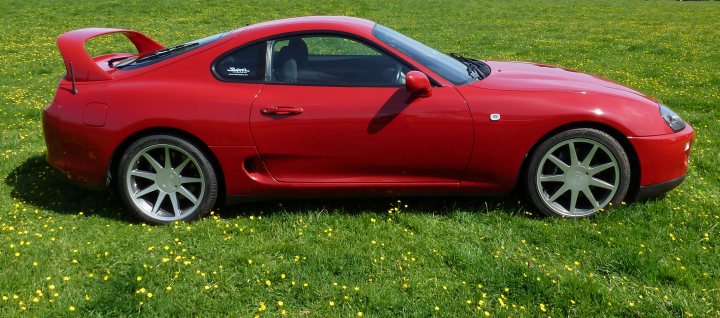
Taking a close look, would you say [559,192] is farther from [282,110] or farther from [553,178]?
[282,110]

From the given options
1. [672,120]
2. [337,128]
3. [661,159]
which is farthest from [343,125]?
[672,120]

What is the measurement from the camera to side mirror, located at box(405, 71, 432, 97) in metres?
3.49

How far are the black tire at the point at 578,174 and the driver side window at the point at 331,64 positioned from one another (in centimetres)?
109

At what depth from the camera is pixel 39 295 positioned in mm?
3039

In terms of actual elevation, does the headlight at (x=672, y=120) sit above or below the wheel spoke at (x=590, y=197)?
above

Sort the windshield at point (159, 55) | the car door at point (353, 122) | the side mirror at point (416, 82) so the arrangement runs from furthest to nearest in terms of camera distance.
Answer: the windshield at point (159, 55) < the car door at point (353, 122) < the side mirror at point (416, 82)

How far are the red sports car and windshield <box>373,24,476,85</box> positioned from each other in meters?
0.03

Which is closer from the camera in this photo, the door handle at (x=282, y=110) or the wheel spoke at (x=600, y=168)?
the door handle at (x=282, y=110)

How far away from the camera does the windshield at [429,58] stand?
382cm

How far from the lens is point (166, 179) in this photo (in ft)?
12.7

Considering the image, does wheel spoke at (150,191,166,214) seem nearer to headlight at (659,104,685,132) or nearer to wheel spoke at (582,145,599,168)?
wheel spoke at (582,145,599,168)

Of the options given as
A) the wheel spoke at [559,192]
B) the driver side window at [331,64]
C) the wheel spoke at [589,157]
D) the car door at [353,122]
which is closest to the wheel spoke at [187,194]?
the car door at [353,122]

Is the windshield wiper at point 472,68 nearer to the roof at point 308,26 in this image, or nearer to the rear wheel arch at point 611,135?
the rear wheel arch at point 611,135

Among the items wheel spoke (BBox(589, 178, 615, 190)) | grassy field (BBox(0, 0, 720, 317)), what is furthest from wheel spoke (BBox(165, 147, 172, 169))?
wheel spoke (BBox(589, 178, 615, 190))
